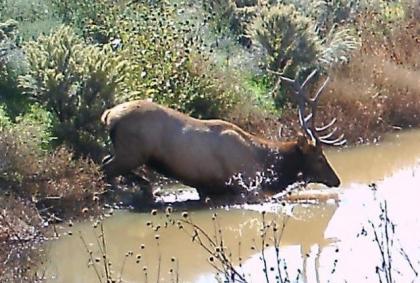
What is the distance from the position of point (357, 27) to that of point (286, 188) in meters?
6.69

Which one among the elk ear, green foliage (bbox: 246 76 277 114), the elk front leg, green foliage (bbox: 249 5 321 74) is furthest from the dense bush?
green foliage (bbox: 249 5 321 74)

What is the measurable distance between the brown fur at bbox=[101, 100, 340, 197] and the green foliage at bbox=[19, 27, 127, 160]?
21.9 inches

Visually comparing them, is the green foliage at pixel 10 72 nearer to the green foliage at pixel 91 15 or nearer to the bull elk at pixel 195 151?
the green foliage at pixel 91 15

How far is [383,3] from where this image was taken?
20.1 metres

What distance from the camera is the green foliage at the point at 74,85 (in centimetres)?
1220

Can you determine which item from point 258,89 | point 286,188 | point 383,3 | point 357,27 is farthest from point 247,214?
point 383,3

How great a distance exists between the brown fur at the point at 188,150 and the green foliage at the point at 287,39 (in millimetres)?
4256

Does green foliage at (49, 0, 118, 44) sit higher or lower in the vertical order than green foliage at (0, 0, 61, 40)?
higher

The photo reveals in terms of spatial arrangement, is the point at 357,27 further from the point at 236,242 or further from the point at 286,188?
the point at 236,242

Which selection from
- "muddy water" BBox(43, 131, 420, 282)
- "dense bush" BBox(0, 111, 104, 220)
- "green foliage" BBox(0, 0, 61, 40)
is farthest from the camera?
"green foliage" BBox(0, 0, 61, 40)

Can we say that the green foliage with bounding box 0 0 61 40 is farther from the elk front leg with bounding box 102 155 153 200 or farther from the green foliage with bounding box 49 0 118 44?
the elk front leg with bounding box 102 155 153 200

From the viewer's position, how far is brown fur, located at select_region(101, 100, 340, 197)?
11.4 metres

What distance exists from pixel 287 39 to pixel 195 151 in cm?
496

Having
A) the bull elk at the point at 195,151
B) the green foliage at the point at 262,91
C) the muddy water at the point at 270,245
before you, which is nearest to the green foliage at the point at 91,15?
the green foliage at the point at 262,91
